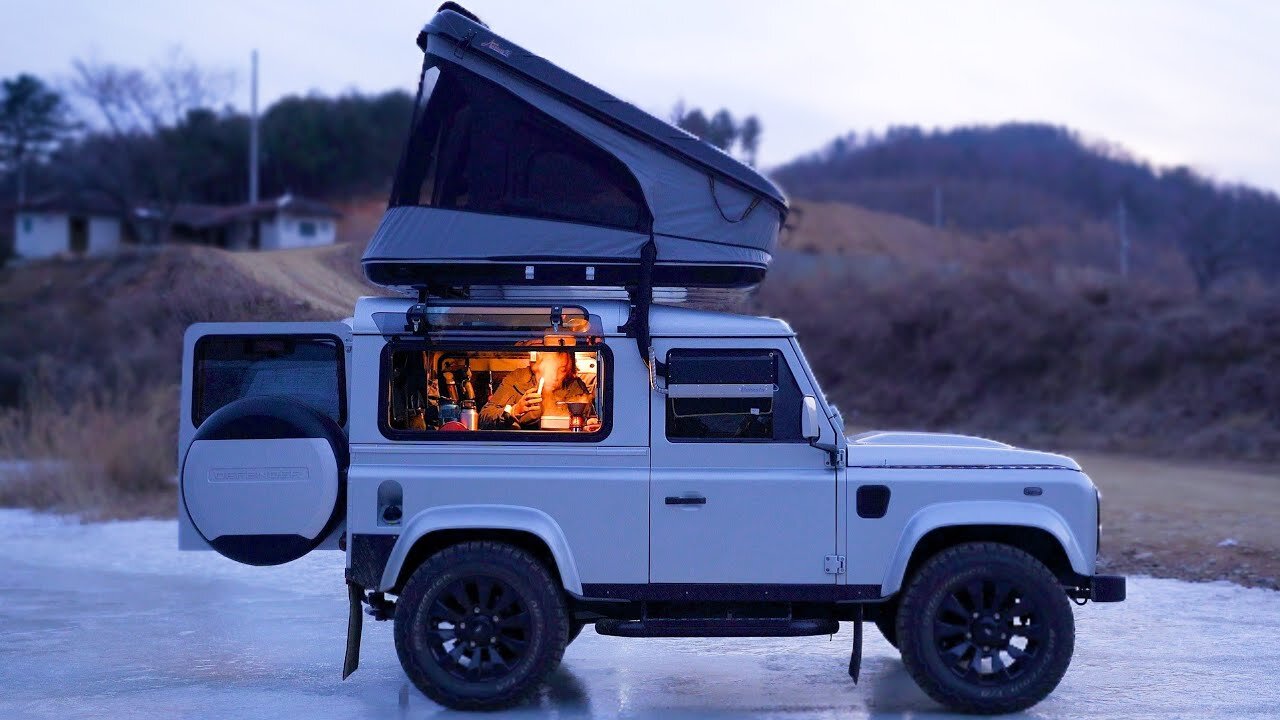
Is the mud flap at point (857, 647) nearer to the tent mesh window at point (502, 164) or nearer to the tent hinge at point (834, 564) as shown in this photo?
the tent hinge at point (834, 564)

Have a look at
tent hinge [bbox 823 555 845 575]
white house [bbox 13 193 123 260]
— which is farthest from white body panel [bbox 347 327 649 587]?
white house [bbox 13 193 123 260]

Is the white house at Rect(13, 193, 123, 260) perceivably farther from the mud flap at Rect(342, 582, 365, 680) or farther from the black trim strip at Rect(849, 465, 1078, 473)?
the black trim strip at Rect(849, 465, 1078, 473)

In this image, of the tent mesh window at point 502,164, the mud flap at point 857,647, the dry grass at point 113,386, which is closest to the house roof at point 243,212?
the dry grass at point 113,386

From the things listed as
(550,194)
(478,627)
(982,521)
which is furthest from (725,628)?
(550,194)

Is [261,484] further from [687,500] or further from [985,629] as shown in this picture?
[985,629]

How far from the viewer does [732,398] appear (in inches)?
260

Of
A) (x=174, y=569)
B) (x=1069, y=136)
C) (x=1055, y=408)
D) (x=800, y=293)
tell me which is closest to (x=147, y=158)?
(x=800, y=293)

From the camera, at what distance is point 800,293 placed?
38219 mm

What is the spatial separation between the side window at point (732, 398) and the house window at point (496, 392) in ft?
1.31

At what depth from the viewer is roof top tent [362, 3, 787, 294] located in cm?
672

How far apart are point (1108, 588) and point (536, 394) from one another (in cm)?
317

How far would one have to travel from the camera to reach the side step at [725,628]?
6.55 metres

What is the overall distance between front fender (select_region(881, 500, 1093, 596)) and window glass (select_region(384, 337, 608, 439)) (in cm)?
170

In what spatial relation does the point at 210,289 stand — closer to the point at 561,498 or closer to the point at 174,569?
the point at 174,569
